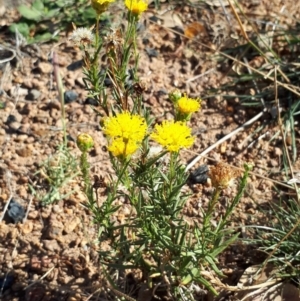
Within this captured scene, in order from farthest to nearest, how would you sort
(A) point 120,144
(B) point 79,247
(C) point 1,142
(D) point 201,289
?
(C) point 1,142 → (B) point 79,247 → (D) point 201,289 → (A) point 120,144

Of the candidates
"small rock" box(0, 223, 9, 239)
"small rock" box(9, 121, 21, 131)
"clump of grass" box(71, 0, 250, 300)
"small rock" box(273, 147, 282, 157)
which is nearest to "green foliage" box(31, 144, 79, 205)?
"small rock" box(0, 223, 9, 239)

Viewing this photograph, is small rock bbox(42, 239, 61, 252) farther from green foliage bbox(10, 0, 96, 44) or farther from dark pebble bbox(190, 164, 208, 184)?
green foliage bbox(10, 0, 96, 44)

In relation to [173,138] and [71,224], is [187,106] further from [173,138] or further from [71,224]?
[71,224]

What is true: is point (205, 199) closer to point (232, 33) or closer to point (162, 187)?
point (162, 187)

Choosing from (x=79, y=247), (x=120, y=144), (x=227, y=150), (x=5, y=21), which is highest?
(x=120, y=144)

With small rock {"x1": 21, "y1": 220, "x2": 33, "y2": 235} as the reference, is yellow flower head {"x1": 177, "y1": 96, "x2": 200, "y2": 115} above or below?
above

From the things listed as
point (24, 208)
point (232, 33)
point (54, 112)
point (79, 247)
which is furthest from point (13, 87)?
point (232, 33)

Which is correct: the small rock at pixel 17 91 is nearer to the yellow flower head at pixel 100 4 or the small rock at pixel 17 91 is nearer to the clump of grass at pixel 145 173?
the clump of grass at pixel 145 173
